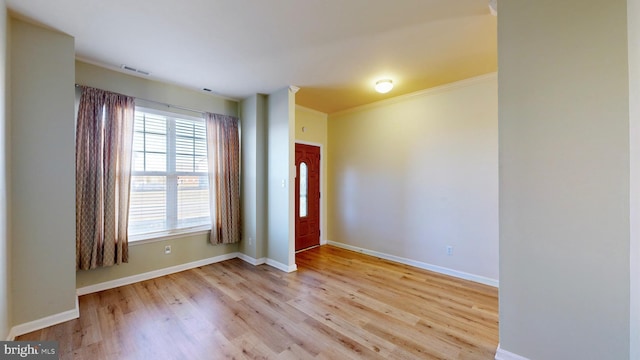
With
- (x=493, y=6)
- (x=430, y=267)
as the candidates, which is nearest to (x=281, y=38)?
(x=493, y=6)

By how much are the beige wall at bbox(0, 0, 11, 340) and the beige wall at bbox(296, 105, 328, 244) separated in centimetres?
334

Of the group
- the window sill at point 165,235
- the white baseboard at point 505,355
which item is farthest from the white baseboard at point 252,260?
the white baseboard at point 505,355

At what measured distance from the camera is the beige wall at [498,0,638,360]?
140 centimetres

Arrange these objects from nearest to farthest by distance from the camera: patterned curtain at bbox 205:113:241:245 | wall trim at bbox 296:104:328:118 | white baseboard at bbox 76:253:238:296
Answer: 1. white baseboard at bbox 76:253:238:296
2. patterned curtain at bbox 205:113:241:245
3. wall trim at bbox 296:104:328:118

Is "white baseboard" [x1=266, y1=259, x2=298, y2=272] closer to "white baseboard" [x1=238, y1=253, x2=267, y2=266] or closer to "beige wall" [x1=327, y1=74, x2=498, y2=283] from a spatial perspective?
"white baseboard" [x1=238, y1=253, x2=267, y2=266]

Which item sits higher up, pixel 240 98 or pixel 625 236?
pixel 240 98

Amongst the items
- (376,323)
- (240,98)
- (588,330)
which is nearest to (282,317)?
(376,323)

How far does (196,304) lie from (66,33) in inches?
114

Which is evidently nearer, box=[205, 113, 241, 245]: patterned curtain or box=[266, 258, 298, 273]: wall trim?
box=[266, 258, 298, 273]: wall trim

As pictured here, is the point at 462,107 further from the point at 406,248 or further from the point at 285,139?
the point at 285,139

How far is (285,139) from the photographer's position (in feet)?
11.9

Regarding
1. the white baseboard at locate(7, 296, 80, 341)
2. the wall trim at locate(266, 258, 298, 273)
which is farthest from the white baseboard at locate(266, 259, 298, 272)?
the white baseboard at locate(7, 296, 80, 341)

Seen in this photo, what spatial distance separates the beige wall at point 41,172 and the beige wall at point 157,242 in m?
0.62

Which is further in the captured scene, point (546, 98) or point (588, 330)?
point (546, 98)
